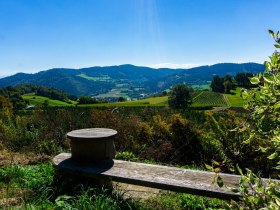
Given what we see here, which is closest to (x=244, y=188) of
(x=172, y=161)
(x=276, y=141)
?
(x=276, y=141)

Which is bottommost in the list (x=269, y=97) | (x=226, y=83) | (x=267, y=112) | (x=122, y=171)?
(x=226, y=83)

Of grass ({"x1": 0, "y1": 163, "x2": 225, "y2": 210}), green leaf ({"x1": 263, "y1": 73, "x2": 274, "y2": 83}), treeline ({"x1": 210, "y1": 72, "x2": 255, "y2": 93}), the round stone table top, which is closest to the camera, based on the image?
green leaf ({"x1": 263, "y1": 73, "x2": 274, "y2": 83})

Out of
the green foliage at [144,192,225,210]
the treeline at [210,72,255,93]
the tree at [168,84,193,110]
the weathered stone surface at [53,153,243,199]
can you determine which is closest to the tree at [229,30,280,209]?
the weathered stone surface at [53,153,243,199]

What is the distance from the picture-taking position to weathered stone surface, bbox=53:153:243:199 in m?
3.45

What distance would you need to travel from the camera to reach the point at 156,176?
3.89 metres

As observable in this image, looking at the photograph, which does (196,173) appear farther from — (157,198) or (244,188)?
(244,188)

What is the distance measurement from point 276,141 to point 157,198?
10.5ft

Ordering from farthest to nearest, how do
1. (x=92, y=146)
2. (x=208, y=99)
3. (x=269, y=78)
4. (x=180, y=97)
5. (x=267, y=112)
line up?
(x=208, y=99) < (x=180, y=97) < (x=92, y=146) < (x=267, y=112) < (x=269, y=78)

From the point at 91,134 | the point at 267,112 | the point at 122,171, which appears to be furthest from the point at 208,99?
the point at 267,112

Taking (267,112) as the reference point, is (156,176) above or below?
below

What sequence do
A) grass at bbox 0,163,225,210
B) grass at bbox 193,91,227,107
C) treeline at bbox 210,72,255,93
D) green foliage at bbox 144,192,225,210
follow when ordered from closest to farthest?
grass at bbox 0,163,225,210 < green foliage at bbox 144,192,225,210 < grass at bbox 193,91,227,107 < treeline at bbox 210,72,255,93

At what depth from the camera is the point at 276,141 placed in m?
1.44

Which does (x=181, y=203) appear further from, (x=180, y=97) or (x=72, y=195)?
(x=180, y=97)

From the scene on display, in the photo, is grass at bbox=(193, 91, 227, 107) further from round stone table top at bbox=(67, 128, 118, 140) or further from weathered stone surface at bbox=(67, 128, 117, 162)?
weathered stone surface at bbox=(67, 128, 117, 162)
